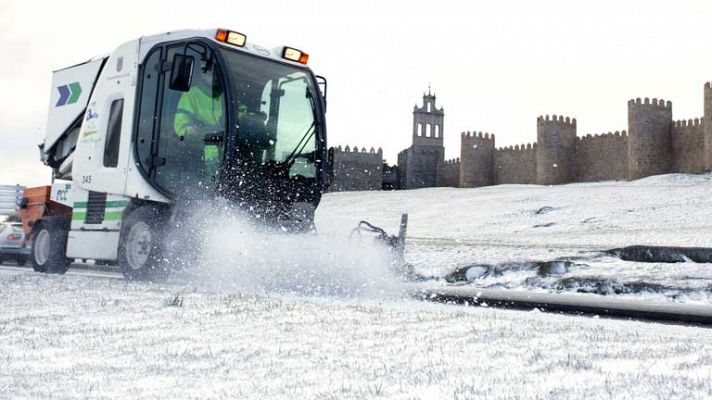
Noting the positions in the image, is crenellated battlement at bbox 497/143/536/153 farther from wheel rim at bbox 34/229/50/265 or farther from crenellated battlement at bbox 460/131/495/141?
wheel rim at bbox 34/229/50/265

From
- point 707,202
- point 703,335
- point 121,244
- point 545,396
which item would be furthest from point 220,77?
point 707,202

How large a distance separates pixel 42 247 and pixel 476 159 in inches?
1668

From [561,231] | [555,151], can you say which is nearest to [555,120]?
[555,151]

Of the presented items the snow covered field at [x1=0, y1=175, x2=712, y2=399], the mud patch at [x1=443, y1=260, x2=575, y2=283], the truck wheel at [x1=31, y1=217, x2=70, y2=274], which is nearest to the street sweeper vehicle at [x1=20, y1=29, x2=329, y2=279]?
the snow covered field at [x1=0, y1=175, x2=712, y2=399]

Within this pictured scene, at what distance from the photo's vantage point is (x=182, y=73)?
759cm

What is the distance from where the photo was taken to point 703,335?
424 centimetres

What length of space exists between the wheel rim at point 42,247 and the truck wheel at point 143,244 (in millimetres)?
2635

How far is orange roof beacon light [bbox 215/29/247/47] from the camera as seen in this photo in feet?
26.3

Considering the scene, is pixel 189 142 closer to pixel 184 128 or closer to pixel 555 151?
pixel 184 128

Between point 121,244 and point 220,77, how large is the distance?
2.52m

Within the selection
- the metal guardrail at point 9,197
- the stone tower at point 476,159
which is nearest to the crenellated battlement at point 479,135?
the stone tower at point 476,159

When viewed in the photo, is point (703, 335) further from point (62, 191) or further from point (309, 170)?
point (62, 191)

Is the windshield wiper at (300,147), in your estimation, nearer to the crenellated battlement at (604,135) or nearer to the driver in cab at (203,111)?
the driver in cab at (203,111)

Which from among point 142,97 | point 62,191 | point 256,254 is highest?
point 142,97
